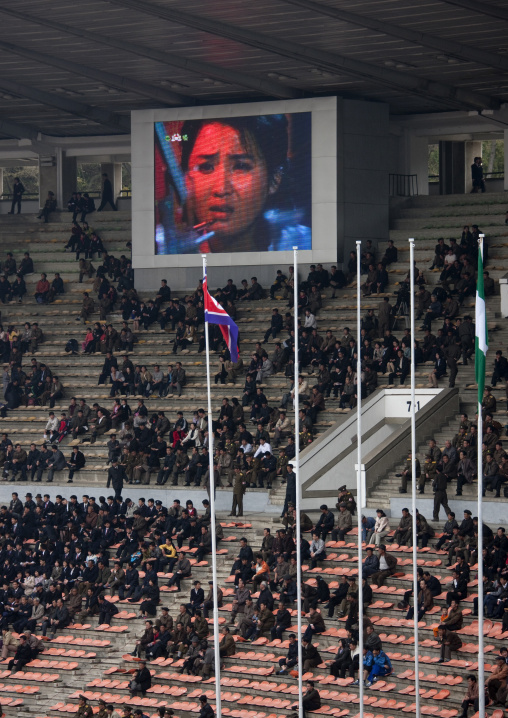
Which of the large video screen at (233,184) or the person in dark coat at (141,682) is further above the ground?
the large video screen at (233,184)

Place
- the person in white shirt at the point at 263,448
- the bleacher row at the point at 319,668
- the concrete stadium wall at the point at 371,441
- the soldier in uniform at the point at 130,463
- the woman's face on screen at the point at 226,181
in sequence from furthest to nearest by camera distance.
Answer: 1. the woman's face on screen at the point at 226,181
2. the soldier in uniform at the point at 130,463
3. the person in white shirt at the point at 263,448
4. the concrete stadium wall at the point at 371,441
5. the bleacher row at the point at 319,668

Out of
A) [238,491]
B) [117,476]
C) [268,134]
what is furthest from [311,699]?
[268,134]

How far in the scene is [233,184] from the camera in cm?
4841

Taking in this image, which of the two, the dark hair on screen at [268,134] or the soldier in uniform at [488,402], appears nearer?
the soldier in uniform at [488,402]

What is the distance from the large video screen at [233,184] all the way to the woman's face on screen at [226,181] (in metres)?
0.03

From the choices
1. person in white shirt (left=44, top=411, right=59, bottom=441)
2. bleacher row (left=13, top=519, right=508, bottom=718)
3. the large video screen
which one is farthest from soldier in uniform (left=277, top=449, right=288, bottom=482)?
the large video screen

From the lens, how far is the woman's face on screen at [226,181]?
4803cm

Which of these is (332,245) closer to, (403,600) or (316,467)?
(316,467)

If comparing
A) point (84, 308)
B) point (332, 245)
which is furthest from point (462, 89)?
point (84, 308)

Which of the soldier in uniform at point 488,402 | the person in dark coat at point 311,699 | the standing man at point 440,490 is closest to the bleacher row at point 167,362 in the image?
the soldier in uniform at point 488,402

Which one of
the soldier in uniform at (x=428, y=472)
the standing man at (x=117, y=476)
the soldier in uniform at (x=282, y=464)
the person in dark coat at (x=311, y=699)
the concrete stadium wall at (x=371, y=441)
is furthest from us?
the standing man at (x=117, y=476)

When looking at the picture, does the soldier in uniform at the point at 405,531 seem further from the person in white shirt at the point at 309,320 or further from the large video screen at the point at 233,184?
the large video screen at the point at 233,184

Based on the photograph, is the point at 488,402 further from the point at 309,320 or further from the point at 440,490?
the point at 309,320

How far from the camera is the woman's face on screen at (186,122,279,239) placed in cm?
4803
